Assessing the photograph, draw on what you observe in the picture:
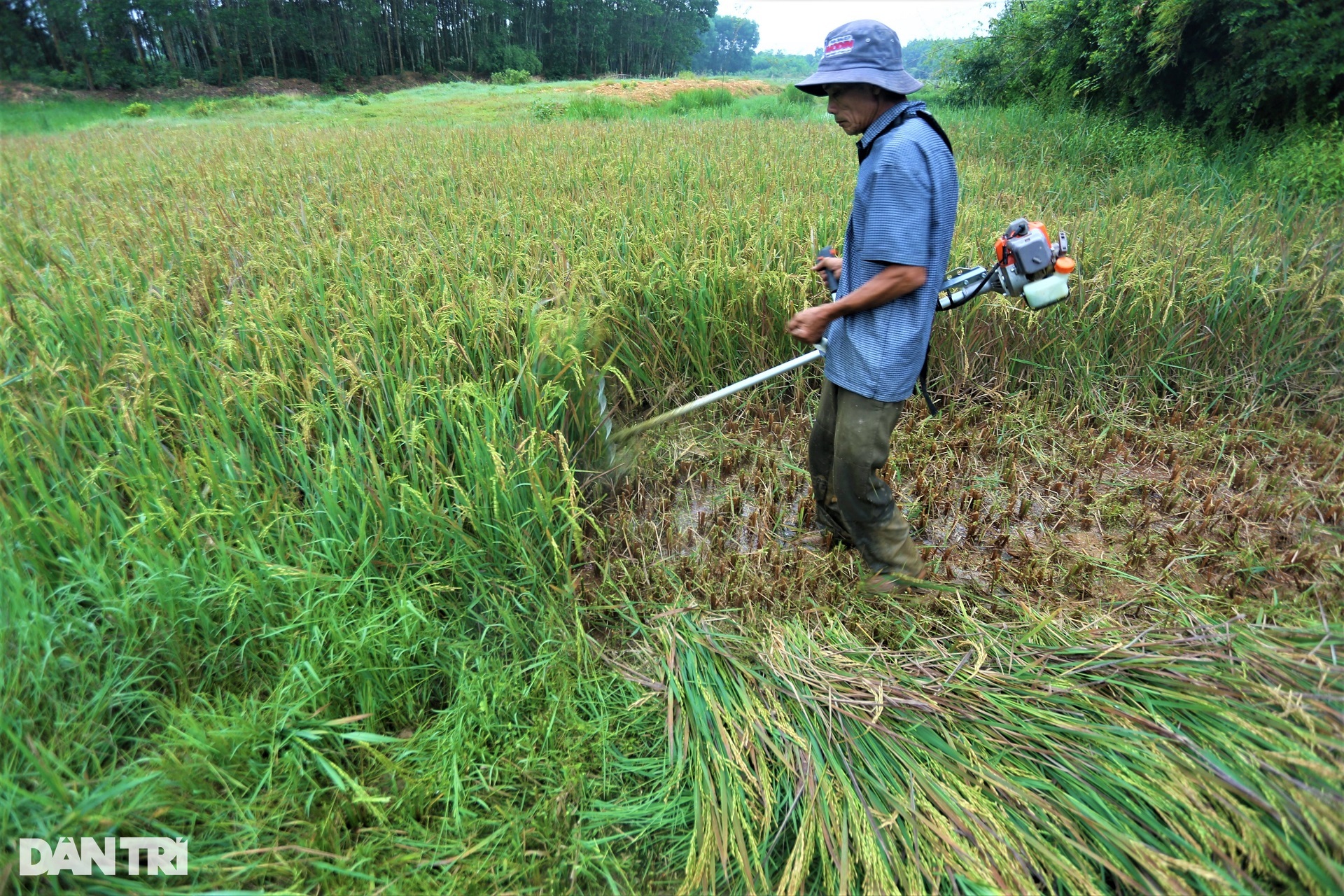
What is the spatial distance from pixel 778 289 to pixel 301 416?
7.62 ft

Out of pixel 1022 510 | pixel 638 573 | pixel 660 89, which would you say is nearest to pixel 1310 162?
pixel 1022 510

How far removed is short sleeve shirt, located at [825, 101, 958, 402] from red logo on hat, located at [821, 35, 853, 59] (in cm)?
22

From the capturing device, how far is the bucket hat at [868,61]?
6.16ft

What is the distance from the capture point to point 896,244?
6.24ft

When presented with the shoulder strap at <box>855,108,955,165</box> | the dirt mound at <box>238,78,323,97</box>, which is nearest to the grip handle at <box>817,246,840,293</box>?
the shoulder strap at <box>855,108,955,165</box>

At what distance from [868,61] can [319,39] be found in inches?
1537

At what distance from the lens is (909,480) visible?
3004 mm

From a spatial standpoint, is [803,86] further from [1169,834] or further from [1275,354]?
[1275,354]

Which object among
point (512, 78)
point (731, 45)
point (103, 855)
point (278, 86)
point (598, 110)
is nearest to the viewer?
point (103, 855)

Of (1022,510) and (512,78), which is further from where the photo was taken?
(512,78)

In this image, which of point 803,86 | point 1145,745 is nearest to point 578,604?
point 1145,745

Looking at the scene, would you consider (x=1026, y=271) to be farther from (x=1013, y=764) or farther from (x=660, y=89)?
(x=660, y=89)

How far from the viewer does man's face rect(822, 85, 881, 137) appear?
1942 mm

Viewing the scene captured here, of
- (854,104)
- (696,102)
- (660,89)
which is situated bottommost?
(854,104)
